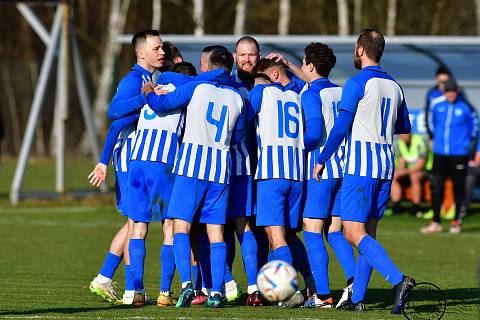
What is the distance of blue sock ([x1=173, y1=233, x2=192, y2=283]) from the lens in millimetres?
9328

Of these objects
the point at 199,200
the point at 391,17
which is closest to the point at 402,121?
the point at 199,200

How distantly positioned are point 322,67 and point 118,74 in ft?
113

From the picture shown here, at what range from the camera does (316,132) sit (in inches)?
380

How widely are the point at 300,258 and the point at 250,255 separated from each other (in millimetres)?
728

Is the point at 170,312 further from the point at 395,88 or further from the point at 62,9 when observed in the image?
the point at 62,9

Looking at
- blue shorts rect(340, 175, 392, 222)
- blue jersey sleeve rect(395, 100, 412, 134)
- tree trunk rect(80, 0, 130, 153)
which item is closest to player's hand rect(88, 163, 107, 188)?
blue shorts rect(340, 175, 392, 222)

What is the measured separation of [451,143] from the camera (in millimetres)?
18609

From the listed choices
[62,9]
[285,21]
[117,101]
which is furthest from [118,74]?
[117,101]

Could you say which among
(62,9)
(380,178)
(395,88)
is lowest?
(380,178)

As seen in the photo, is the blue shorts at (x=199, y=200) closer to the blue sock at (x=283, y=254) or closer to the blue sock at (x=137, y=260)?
the blue sock at (x=137, y=260)

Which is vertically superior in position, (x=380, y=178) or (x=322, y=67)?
(x=322, y=67)

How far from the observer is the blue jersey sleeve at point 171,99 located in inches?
370

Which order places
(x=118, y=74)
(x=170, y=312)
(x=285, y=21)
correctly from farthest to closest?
(x=118, y=74)
(x=285, y=21)
(x=170, y=312)

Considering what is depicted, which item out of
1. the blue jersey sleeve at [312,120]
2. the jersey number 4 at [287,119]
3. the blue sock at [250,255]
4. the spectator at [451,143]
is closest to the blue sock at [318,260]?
the blue sock at [250,255]
